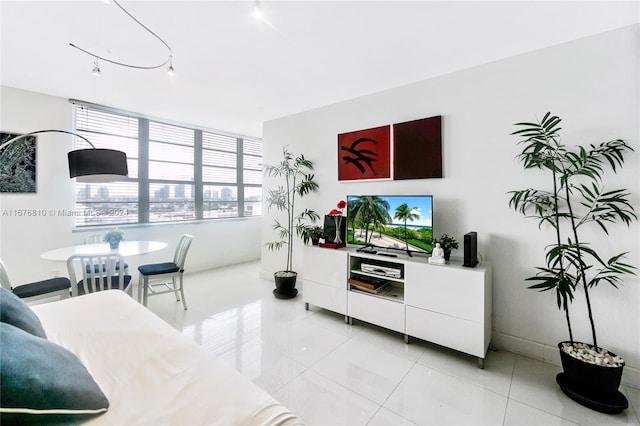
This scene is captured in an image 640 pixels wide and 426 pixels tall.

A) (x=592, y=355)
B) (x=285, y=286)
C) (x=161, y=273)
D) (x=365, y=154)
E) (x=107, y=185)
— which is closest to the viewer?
(x=592, y=355)

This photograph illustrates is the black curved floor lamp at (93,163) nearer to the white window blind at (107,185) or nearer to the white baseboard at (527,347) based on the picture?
the white window blind at (107,185)

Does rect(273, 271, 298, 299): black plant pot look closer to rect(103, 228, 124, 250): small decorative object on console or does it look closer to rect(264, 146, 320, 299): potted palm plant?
rect(264, 146, 320, 299): potted palm plant

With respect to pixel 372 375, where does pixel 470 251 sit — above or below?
above

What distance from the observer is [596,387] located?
177 cm

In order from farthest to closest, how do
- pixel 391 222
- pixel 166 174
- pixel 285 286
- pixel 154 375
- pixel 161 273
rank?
pixel 166 174, pixel 285 286, pixel 161 273, pixel 391 222, pixel 154 375

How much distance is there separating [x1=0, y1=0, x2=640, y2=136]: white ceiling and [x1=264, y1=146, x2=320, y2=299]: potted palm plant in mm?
1039

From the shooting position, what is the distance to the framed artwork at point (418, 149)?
9.15 ft

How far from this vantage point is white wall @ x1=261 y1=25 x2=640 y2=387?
79.4 inches

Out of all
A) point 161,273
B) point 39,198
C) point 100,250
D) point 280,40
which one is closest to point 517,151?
point 280,40

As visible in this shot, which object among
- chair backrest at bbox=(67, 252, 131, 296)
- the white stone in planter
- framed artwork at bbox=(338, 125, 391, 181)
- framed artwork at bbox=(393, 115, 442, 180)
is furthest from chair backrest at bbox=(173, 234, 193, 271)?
the white stone in planter

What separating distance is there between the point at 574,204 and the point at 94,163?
408 centimetres

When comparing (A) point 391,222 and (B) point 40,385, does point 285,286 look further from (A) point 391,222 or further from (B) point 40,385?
(B) point 40,385

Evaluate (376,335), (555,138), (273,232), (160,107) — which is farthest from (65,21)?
(555,138)

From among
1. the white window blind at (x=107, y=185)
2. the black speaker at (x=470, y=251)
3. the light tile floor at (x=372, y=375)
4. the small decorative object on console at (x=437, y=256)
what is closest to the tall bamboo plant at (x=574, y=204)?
the black speaker at (x=470, y=251)
